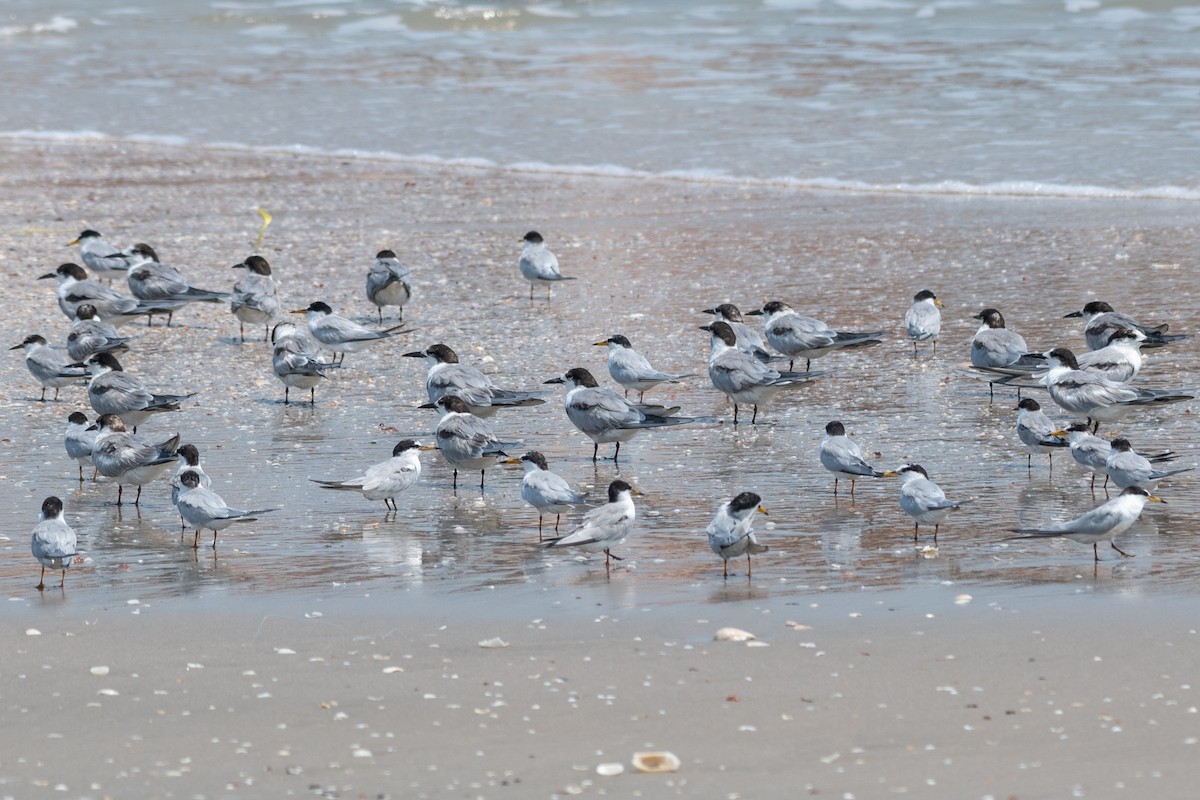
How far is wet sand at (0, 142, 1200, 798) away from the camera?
512 cm

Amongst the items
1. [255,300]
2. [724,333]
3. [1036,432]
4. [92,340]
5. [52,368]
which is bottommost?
[1036,432]

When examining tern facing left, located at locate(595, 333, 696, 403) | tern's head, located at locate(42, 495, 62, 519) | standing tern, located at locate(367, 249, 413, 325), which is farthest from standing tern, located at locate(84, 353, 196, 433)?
standing tern, located at locate(367, 249, 413, 325)

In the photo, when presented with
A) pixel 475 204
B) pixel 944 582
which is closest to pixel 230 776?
pixel 944 582

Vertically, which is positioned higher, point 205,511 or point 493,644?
point 205,511

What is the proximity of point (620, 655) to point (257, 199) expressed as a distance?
12.9 m

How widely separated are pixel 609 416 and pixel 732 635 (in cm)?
292

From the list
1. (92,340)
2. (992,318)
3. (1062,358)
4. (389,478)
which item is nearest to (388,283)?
(92,340)

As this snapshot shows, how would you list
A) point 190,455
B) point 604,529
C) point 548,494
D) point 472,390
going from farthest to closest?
point 472,390 → point 190,455 → point 548,494 → point 604,529

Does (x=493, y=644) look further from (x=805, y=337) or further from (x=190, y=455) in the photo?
(x=805, y=337)

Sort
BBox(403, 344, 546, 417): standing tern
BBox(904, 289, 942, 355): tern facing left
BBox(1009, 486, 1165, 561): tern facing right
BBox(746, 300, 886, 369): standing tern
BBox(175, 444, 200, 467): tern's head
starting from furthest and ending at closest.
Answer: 1. BBox(904, 289, 942, 355): tern facing left
2. BBox(746, 300, 886, 369): standing tern
3. BBox(403, 344, 546, 417): standing tern
4. BBox(175, 444, 200, 467): tern's head
5. BBox(1009, 486, 1165, 561): tern facing right

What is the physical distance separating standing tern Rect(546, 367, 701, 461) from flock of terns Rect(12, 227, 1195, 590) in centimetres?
1

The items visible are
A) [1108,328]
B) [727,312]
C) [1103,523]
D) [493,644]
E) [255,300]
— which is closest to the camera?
[493,644]

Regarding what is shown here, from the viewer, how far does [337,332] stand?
11430 mm

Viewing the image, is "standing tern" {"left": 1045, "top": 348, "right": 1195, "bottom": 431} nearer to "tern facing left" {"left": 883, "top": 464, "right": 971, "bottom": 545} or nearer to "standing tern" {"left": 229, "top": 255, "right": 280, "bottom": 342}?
"tern facing left" {"left": 883, "top": 464, "right": 971, "bottom": 545}
